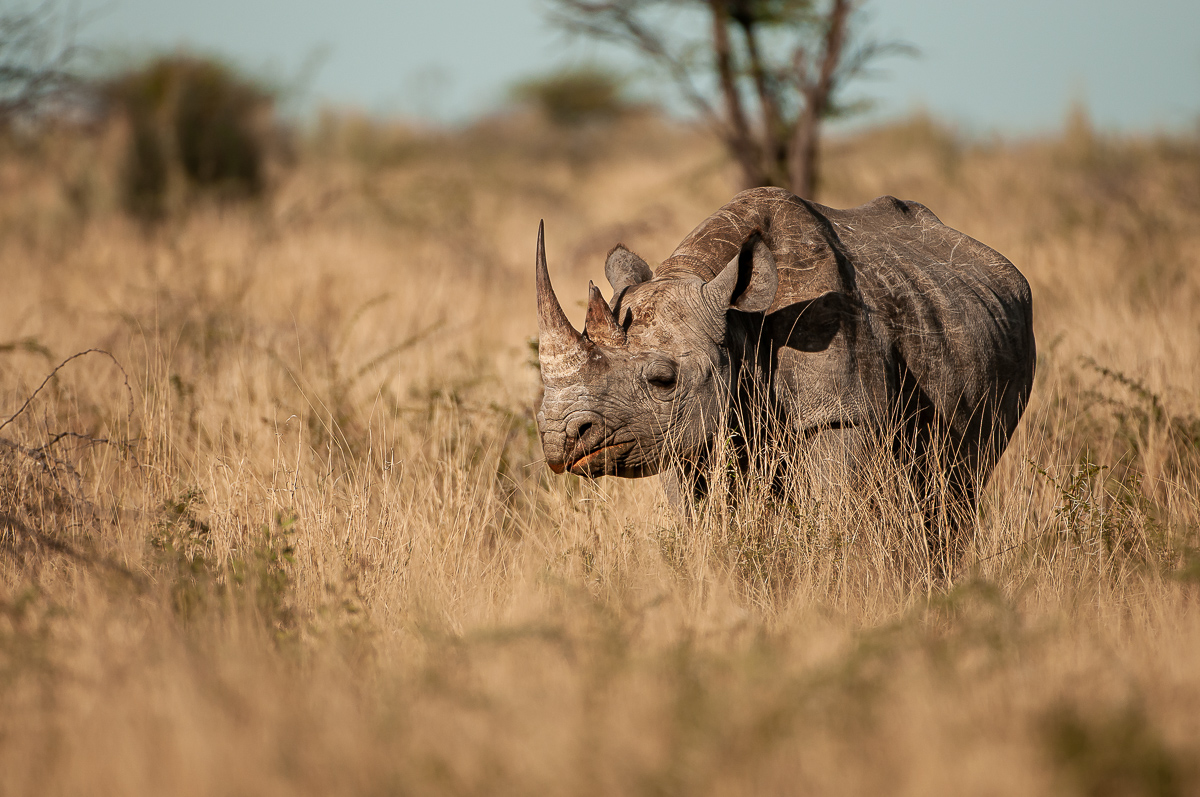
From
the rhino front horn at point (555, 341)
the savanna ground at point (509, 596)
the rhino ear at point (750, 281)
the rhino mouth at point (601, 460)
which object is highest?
the rhino ear at point (750, 281)

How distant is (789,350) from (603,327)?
86cm

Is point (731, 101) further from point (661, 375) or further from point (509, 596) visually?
point (509, 596)

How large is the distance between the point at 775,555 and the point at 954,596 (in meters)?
0.76

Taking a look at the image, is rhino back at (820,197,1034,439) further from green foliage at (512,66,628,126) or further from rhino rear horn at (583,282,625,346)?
green foliage at (512,66,628,126)

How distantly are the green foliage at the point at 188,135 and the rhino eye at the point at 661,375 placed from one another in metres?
12.0

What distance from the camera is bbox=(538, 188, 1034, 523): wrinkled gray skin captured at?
337 centimetres

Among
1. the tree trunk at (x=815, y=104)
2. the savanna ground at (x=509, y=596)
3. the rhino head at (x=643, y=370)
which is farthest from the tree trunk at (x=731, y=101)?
the rhino head at (x=643, y=370)

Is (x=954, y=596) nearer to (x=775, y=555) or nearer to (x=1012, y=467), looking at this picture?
(x=775, y=555)

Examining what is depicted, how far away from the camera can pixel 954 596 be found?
2.98 meters

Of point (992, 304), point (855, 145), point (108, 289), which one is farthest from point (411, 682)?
point (855, 145)

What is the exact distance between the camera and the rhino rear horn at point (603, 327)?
11.2 feet

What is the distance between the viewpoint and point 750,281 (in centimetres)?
368

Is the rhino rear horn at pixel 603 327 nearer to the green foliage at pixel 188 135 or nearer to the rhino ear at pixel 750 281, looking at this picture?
the rhino ear at pixel 750 281

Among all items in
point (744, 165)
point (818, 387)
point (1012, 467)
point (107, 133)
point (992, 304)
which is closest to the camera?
point (818, 387)
